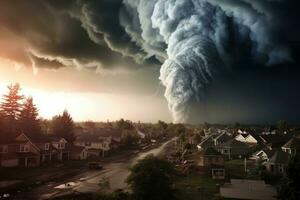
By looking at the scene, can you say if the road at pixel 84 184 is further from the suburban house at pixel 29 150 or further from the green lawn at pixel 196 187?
the suburban house at pixel 29 150

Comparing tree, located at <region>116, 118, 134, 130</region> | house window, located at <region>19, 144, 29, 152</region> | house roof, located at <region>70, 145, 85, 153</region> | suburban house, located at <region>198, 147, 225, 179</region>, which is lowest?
suburban house, located at <region>198, 147, 225, 179</region>

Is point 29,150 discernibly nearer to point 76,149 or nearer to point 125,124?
point 76,149

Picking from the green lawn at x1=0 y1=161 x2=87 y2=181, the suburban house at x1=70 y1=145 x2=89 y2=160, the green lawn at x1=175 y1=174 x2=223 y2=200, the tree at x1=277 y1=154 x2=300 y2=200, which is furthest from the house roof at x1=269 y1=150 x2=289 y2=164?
the suburban house at x1=70 y1=145 x2=89 y2=160

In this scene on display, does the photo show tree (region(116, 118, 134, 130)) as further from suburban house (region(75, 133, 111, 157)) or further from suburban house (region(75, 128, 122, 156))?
suburban house (region(75, 133, 111, 157))

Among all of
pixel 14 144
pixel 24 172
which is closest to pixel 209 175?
pixel 24 172

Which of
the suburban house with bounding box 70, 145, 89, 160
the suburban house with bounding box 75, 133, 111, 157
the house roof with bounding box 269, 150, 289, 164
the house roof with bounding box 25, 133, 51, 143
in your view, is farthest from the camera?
the suburban house with bounding box 75, 133, 111, 157

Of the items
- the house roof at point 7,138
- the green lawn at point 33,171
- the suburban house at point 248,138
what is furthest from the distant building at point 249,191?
the suburban house at point 248,138
